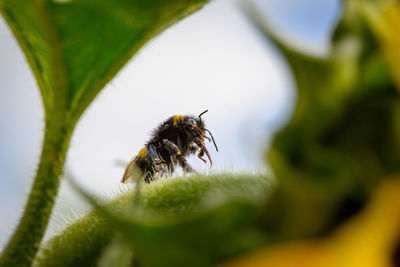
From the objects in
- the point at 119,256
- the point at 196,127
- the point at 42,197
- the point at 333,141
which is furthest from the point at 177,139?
the point at 333,141

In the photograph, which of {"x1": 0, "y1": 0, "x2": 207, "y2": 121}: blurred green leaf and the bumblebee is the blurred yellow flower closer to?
{"x1": 0, "y1": 0, "x2": 207, "y2": 121}: blurred green leaf

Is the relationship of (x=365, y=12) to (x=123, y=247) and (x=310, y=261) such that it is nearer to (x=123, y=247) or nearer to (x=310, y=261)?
(x=310, y=261)

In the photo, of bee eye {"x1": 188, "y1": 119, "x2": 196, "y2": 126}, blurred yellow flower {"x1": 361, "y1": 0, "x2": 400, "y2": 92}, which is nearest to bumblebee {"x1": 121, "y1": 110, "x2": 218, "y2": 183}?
bee eye {"x1": 188, "y1": 119, "x2": 196, "y2": 126}

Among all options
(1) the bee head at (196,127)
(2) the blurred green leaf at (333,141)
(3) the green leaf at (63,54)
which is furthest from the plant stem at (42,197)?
(1) the bee head at (196,127)

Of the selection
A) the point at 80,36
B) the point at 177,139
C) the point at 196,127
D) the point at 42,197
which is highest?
the point at 196,127

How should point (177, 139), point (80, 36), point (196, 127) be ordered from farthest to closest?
1. point (196, 127)
2. point (177, 139)
3. point (80, 36)

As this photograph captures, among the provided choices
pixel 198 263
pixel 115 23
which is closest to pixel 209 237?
pixel 198 263

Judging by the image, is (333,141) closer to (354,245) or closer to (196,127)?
(354,245)
